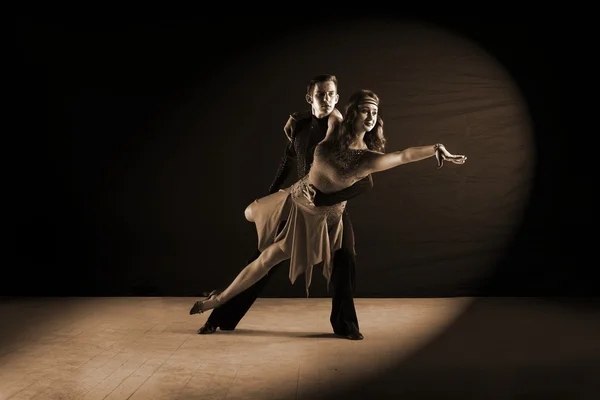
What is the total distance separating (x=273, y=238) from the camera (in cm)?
539

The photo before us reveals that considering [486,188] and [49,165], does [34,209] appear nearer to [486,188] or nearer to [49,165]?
[49,165]

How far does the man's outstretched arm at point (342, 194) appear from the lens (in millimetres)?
5098

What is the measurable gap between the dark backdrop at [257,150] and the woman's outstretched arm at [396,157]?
1.89 m

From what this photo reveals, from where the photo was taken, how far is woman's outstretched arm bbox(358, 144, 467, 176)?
4.48m

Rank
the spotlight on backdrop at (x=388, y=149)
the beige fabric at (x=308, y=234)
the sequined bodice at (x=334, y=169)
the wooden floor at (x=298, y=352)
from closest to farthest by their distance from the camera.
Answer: the wooden floor at (x=298, y=352), the sequined bodice at (x=334, y=169), the beige fabric at (x=308, y=234), the spotlight on backdrop at (x=388, y=149)

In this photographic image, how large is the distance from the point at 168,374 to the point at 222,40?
3070mm

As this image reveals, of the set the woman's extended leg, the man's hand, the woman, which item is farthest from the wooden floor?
the man's hand

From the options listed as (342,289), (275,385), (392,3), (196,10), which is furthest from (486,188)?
(275,385)

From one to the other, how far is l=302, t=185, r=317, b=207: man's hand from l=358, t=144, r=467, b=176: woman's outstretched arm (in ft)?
1.06

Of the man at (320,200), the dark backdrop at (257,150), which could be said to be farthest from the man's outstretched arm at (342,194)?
the dark backdrop at (257,150)

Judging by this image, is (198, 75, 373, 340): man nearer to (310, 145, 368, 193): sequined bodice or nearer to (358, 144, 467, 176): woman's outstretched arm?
(310, 145, 368, 193): sequined bodice

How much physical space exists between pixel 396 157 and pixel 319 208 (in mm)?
669

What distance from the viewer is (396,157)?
4.69 metres

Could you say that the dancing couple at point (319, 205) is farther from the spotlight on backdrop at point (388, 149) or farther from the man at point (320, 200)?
the spotlight on backdrop at point (388, 149)
